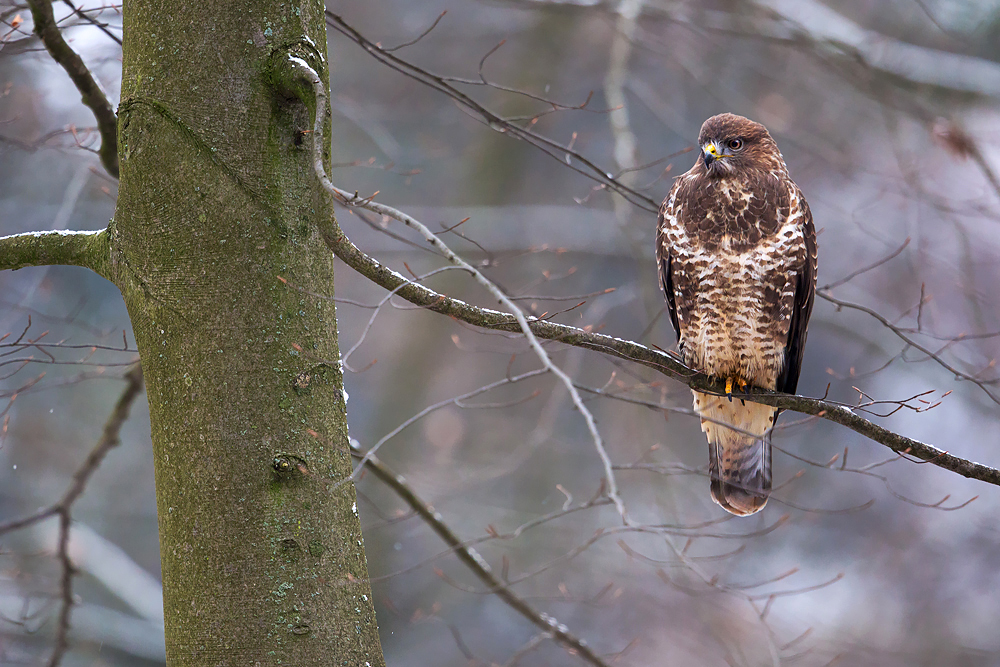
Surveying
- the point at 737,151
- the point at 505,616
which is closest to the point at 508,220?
the point at 505,616

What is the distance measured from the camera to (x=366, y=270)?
158 centimetres

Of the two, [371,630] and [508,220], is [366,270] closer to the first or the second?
[371,630]

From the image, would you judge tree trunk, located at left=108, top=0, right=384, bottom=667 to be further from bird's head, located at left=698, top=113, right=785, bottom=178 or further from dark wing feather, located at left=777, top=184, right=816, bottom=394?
dark wing feather, located at left=777, top=184, right=816, bottom=394

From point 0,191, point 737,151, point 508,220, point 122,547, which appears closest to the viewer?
point 737,151

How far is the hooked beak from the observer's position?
2.87 metres

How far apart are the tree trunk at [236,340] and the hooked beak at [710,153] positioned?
5.20ft

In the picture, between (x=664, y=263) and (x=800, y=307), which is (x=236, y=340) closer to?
(x=664, y=263)

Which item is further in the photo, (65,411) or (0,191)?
(65,411)

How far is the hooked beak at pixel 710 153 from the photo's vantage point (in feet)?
9.43

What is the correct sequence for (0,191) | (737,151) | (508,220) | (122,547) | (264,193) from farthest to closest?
(122,547) → (508,220) → (0,191) → (737,151) → (264,193)

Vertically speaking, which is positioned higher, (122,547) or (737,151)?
(737,151)

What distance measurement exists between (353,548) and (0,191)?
6420 mm

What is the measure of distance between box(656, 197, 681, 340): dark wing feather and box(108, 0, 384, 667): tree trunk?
5.43 ft

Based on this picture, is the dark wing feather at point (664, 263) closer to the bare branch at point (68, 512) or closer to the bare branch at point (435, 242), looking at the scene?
the bare branch at point (435, 242)
